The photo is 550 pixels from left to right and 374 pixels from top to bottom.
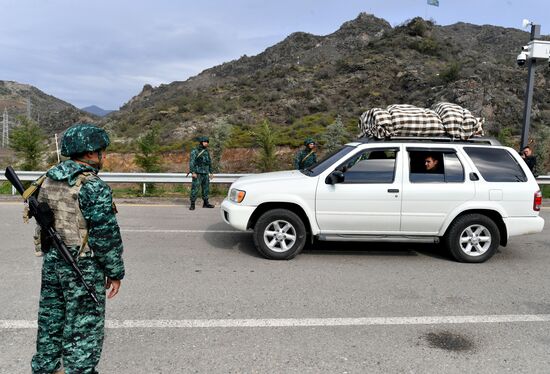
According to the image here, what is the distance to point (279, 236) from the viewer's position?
610cm

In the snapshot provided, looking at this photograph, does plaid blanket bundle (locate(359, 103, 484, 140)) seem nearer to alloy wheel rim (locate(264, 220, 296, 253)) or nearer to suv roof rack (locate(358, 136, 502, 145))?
suv roof rack (locate(358, 136, 502, 145))

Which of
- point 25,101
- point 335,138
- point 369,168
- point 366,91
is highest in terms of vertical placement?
point 25,101

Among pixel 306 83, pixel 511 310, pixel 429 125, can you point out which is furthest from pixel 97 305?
pixel 306 83

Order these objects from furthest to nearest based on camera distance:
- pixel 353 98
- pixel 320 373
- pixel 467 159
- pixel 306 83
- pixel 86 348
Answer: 1. pixel 306 83
2. pixel 353 98
3. pixel 467 159
4. pixel 320 373
5. pixel 86 348

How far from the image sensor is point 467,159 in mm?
6270

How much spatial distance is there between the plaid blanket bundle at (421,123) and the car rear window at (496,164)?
0.34 metres

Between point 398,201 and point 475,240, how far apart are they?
127cm

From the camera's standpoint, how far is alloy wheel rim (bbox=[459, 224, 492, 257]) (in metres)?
6.18

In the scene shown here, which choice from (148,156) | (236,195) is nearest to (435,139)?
(236,195)

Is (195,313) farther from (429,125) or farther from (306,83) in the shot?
(306,83)

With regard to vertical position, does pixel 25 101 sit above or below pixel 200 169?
above

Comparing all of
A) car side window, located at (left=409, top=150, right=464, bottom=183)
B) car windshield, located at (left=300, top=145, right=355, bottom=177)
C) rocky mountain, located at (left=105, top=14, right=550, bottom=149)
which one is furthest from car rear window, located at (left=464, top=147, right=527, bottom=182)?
rocky mountain, located at (left=105, top=14, right=550, bottom=149)

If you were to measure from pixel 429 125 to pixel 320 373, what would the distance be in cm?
442

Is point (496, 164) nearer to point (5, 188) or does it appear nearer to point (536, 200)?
point (536, 200)
